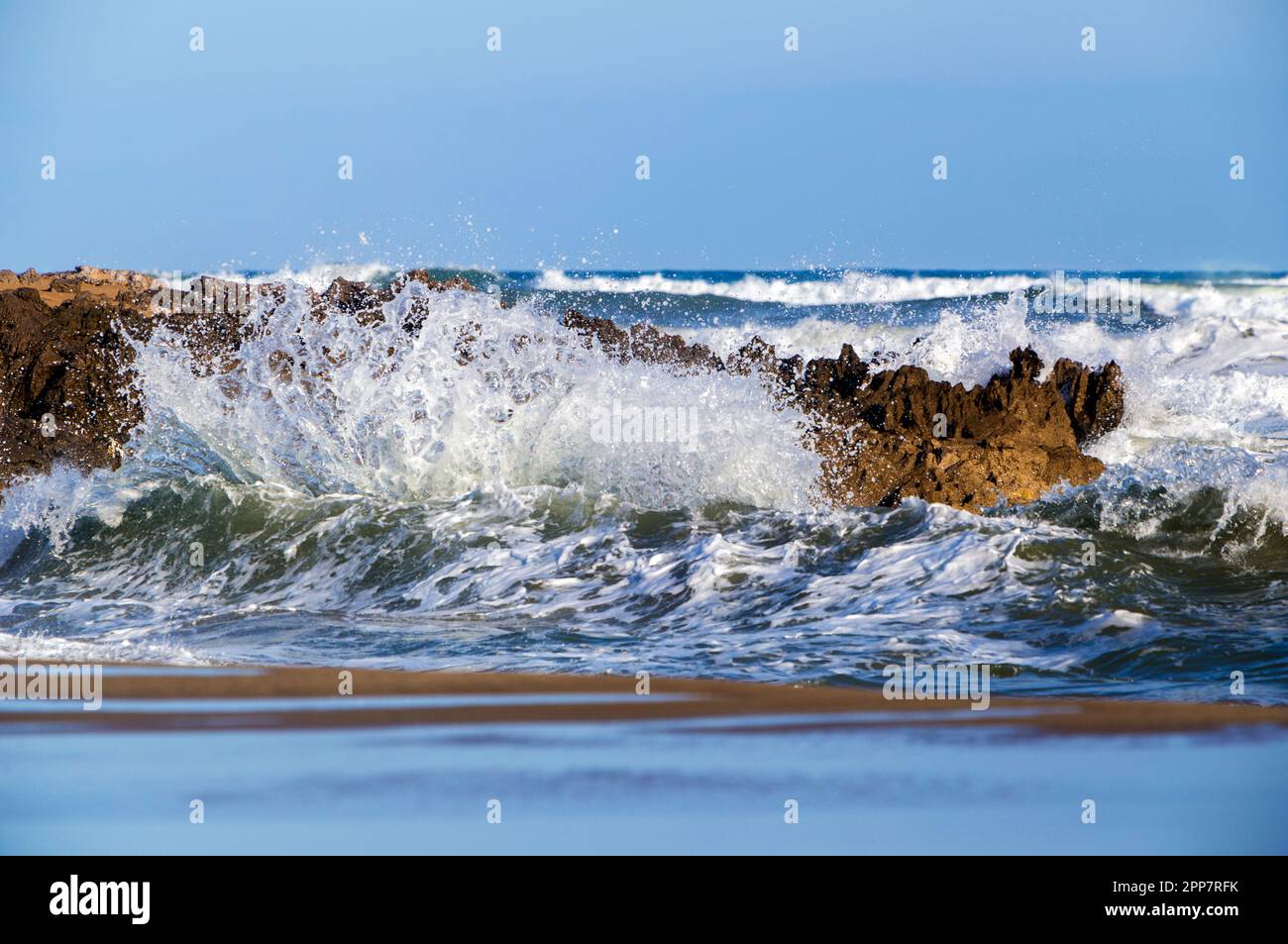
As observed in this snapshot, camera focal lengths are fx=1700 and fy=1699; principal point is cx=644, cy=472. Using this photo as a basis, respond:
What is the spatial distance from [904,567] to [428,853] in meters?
3.86

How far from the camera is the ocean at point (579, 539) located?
21.0 ft

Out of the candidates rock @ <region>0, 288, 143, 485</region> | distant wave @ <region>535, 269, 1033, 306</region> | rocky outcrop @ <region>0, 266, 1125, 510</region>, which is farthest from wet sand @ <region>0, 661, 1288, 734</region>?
distant wave @ <region>535, 269, 1033, 306</region>

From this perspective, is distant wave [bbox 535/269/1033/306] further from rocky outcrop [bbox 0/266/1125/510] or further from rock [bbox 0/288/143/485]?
rock [bbox 0/288/143/485]

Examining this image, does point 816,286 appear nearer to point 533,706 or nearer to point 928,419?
point 928,419

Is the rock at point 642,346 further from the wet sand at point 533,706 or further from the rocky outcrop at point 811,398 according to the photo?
the wet sand at point 533,706

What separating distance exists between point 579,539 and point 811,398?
2.01m

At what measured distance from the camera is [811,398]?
31.7ft

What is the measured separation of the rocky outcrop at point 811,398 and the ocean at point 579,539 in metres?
0.19

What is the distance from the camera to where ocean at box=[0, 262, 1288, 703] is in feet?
21.0

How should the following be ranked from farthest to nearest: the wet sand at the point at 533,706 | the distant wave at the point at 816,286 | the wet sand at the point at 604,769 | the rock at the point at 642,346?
1. the distant wave at the point at 816,286
2. the rock at the point at 642,346
3. the wet sand at the point at 533,706
4. the wet sand at the point at 604,769

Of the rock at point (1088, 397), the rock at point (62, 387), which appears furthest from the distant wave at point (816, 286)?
the rock at point (62, 387)
